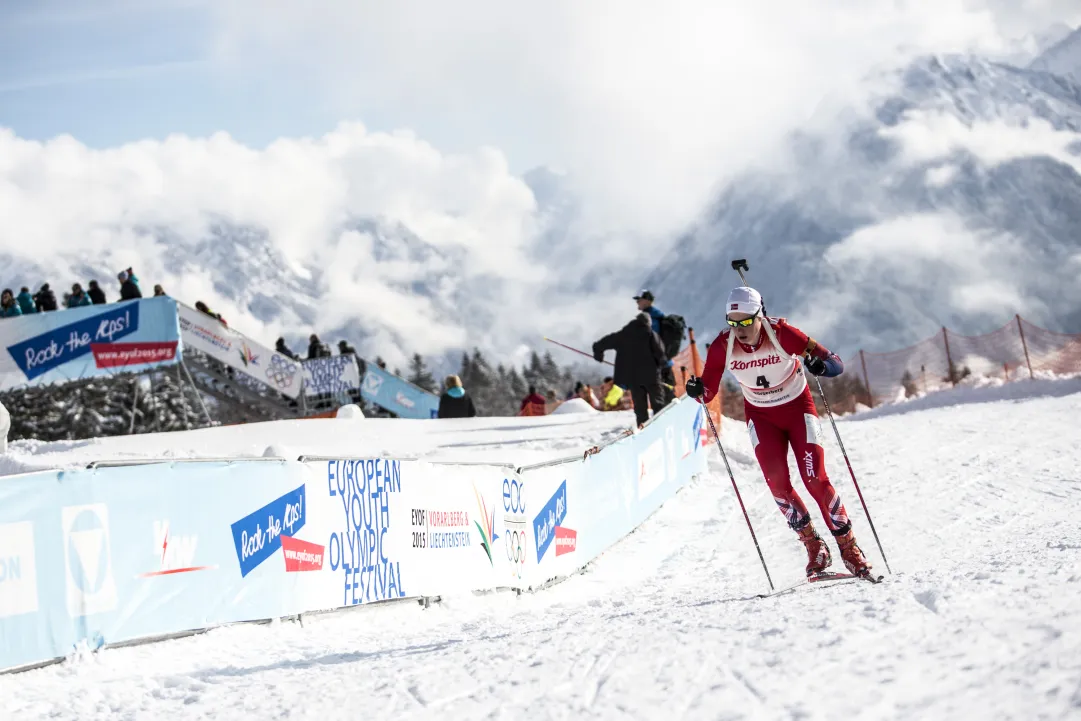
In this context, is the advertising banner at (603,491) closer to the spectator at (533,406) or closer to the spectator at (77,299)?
the spectator at (533,406)

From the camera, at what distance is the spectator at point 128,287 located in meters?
19.3

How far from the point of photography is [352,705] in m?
3.96

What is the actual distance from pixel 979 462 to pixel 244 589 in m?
10.2

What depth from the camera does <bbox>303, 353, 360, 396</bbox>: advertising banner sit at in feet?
75.8

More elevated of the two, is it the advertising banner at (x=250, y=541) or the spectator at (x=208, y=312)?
the spectator at (x=208, y=312)

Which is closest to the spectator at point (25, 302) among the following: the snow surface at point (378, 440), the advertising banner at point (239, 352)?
the advertising banner at point (239, 352)

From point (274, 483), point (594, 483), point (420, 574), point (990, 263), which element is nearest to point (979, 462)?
point (594, 483)

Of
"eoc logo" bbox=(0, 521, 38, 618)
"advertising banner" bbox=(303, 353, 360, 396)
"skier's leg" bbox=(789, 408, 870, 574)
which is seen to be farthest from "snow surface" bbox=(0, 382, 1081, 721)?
"advertising banner" bbox=(303, 353, 360, 396)

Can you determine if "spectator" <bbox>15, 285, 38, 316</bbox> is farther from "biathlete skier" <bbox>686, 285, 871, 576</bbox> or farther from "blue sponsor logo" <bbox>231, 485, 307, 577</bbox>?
"biathlete skier" <bbox>686, 285, 871, 576</bbox>

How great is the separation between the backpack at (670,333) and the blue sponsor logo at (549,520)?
4.09 meters

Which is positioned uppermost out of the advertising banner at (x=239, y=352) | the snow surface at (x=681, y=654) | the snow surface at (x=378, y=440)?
the advertising banner at (x=239, y=352)

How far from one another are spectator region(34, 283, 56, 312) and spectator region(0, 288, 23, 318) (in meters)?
0.45

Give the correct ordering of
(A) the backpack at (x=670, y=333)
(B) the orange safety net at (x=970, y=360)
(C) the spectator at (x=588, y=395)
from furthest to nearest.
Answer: (B) the orange safety net at (x=970, y=360), (C) the spectator at (x=588, y=395), (A) the backpack at (x=670, y=333)

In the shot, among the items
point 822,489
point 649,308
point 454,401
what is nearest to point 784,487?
point 822,489
